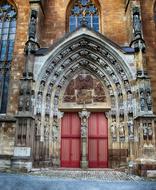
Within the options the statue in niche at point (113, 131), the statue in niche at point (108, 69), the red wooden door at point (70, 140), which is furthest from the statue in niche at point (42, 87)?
the statue in niche at point (113, 131)

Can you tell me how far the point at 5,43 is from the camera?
38.6 feet

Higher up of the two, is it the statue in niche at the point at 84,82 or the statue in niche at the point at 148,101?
the statue in niche at the point at 84,82

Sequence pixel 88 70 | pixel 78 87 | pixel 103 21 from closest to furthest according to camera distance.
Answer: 1. pixel 78 87
2. pixel 88 70
3. pixel 103 21

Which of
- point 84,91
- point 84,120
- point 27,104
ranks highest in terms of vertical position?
point 84,91

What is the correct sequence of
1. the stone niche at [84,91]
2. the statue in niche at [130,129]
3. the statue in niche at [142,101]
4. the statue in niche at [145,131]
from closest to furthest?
the statue in niche at [145,131]
the statue in niche at [142,101]
the statue in niche at [130,129]
the stone niche at [84,91]

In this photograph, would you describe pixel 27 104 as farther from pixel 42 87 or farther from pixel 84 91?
pixel 84 91

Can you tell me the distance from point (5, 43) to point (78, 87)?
461 centimetres

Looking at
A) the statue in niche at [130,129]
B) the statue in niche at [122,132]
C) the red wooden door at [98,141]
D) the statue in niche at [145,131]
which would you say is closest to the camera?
the statue in niche at [145,131]

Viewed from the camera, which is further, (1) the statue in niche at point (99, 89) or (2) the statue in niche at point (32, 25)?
(1) the statue in niche at point (99, 89)

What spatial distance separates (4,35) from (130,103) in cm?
751

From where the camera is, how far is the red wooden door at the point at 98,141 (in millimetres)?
9820

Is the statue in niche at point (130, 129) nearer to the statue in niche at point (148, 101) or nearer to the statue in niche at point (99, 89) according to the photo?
the statue in niche at point (148, 101)

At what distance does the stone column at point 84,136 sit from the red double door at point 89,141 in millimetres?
270

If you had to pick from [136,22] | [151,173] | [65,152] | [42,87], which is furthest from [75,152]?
[136,22]
